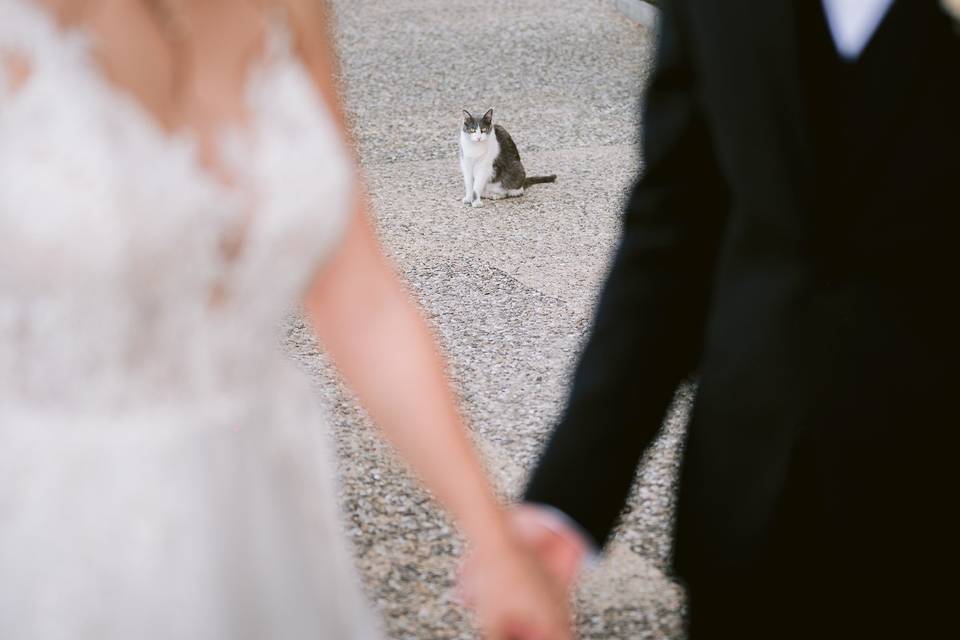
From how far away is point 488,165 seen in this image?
762 centimetres

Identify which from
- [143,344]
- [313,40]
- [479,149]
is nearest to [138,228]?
[143,344]

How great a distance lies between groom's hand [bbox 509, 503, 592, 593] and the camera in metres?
1.55

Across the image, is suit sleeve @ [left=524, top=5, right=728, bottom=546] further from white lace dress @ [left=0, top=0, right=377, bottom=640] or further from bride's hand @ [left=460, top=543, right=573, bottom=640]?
white lace dress @ [left=0, top=0, right=377, bottom=640]

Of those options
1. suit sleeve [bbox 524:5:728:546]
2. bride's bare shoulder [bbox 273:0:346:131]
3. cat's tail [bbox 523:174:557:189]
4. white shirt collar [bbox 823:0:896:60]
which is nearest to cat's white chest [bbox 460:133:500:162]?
cat's tail [bbox 523:174:557:189]

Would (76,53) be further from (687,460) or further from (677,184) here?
(687,460)

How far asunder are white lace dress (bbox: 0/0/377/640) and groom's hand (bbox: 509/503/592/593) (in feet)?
0.97

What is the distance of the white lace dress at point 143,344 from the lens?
131 centimetres

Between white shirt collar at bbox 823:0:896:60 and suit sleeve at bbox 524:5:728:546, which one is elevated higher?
white shirt collar at bbox 823:0:896:60

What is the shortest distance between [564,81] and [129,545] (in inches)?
382

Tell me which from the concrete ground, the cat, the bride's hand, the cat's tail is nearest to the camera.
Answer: the bride's hand

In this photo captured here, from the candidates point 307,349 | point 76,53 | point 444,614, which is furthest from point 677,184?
point 307,349

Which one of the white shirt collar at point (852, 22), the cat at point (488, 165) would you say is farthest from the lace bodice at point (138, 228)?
the cat at point (488, 165)

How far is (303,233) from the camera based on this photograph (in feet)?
4.64

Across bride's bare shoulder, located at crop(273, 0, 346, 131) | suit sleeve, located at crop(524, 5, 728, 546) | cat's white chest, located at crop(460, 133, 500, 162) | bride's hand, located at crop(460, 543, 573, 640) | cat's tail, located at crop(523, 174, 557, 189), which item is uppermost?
cat's white chest, located at crop(460, 133, 500, 162)
